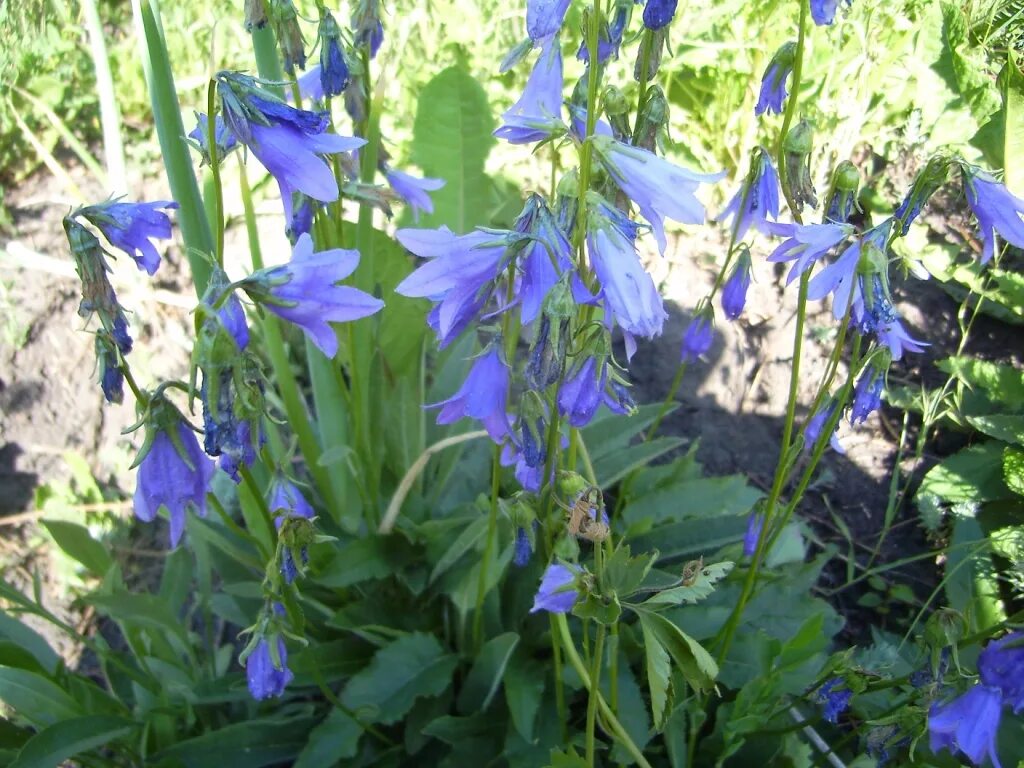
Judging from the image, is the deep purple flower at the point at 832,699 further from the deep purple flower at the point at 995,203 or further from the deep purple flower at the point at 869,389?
the deep purple flower at the point at 995,203

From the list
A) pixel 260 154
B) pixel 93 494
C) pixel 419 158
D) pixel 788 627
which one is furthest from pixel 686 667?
pixel 93 494

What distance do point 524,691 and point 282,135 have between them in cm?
120

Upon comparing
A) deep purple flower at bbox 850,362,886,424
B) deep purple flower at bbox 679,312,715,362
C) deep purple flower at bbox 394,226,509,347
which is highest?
deep purple flower at bbox 394,226,509,347

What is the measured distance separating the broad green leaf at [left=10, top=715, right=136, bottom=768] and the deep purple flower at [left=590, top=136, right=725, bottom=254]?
58.1 inches

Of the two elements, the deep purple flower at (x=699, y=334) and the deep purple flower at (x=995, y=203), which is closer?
the deep purple flower at (x=995, y=203)

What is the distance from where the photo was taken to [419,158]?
2580mm

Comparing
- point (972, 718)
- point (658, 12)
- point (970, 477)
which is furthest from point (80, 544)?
point (970, 477)

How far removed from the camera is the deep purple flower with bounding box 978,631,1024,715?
1213 millimetres

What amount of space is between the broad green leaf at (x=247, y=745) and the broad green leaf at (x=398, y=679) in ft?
0.71

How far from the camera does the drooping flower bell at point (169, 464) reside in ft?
3.92

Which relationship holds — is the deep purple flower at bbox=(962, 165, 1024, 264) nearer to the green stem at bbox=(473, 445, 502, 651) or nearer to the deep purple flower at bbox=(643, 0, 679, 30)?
the deep purple flower at bbox=(643, 0, 679, 30)

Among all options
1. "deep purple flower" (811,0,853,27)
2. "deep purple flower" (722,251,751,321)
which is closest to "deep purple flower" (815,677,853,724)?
"deep purple flower" (722,251,751,321)

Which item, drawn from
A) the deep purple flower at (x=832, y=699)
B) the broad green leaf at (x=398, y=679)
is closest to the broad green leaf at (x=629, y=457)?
the broad green leaf at (x=398, y=679)

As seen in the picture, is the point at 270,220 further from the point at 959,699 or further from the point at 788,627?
the point at 959,699
